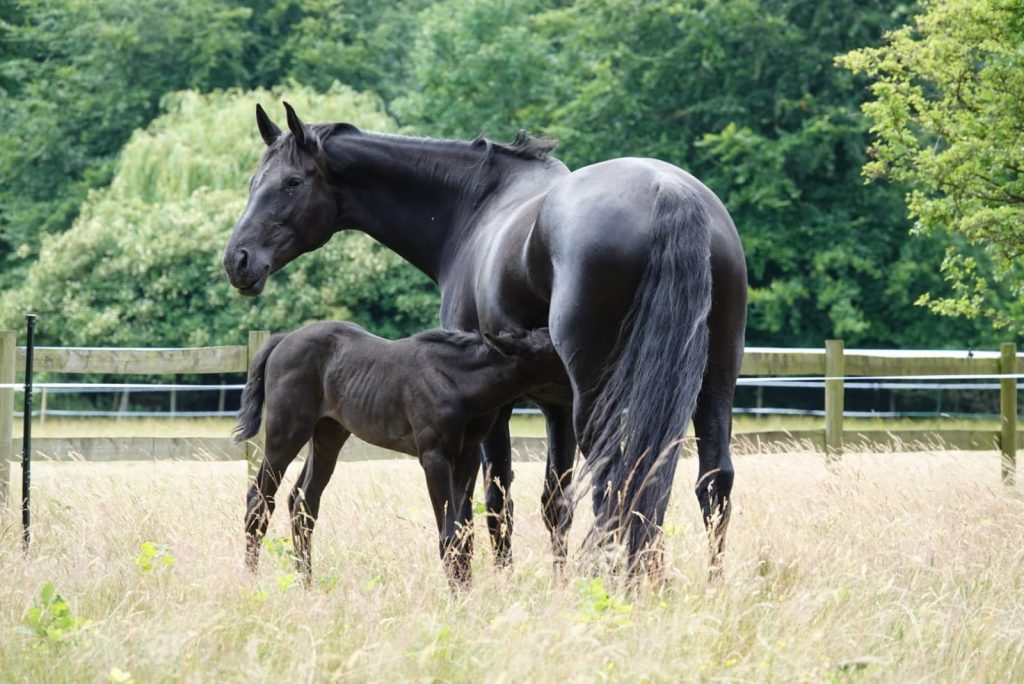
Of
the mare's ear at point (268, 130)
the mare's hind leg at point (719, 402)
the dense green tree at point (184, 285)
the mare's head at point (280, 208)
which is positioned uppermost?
the mare's ear at point (268, 130)

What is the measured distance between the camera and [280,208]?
6820 mm

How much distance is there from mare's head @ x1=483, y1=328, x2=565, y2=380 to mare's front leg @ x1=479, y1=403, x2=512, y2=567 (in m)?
0.52

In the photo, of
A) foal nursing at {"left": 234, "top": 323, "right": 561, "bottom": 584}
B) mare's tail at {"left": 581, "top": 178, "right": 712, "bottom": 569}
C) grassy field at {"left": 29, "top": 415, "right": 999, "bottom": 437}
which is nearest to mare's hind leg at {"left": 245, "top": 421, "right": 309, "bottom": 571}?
foal nursing at {"left": 234, "top": 323, "right": 561, "bottom": 584}

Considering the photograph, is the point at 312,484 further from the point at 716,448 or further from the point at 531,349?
the point at 716,448

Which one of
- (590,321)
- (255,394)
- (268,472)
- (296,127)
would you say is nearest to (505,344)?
(590,321)

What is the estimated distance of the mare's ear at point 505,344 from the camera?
18.4 feet

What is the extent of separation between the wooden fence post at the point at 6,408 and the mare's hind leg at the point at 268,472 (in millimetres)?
2440

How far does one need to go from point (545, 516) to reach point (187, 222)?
19.1 metres

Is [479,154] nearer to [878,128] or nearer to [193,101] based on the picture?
[878,128]

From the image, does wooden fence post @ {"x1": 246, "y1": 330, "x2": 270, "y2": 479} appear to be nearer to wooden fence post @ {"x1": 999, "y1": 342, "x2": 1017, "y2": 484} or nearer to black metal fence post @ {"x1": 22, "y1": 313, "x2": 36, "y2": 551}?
black metal fence post @ {"x1": 22, "y1": 313, "x2": 36, "y2": 551}

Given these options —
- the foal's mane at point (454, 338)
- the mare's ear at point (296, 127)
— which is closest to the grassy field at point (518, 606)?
the foal's mane at point (454, 338)

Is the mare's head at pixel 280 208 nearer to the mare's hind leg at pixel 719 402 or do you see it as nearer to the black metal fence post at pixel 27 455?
the black metal fence post at pixel 27 455

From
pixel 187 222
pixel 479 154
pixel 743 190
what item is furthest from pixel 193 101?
pixel 479 154

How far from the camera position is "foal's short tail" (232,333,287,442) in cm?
669
